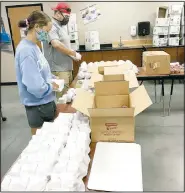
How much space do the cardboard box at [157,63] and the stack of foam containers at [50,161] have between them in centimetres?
184

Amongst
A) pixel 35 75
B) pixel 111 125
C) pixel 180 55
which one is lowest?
pixel 111 125

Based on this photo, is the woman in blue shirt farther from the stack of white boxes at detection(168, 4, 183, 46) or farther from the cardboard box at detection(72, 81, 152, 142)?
the stack of white boxes at detection(168, 4, 183, 46)

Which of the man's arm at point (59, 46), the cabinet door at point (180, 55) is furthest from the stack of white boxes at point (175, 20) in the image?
the man's arm at point (59, 46)

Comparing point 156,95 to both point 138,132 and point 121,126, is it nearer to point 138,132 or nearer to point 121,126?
point 138,132

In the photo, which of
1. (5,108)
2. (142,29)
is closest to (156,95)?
(142,29)

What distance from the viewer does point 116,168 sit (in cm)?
120

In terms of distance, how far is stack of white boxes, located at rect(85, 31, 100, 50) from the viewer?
16.6 ft

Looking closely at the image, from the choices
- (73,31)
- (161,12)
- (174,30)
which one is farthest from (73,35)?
(174,30)

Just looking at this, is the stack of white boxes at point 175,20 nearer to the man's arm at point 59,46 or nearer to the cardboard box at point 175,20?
the cardboard box at point 175,20

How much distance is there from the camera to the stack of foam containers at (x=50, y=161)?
1004mm

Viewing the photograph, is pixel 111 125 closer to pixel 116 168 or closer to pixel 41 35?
pixel 116 168

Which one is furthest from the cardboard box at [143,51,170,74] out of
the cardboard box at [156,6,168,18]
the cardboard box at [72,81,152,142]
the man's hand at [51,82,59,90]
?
the cardboard box at [156,6,168,18]

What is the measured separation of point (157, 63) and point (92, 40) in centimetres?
237

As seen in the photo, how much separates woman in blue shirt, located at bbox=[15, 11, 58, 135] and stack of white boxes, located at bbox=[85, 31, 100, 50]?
11.1ft
